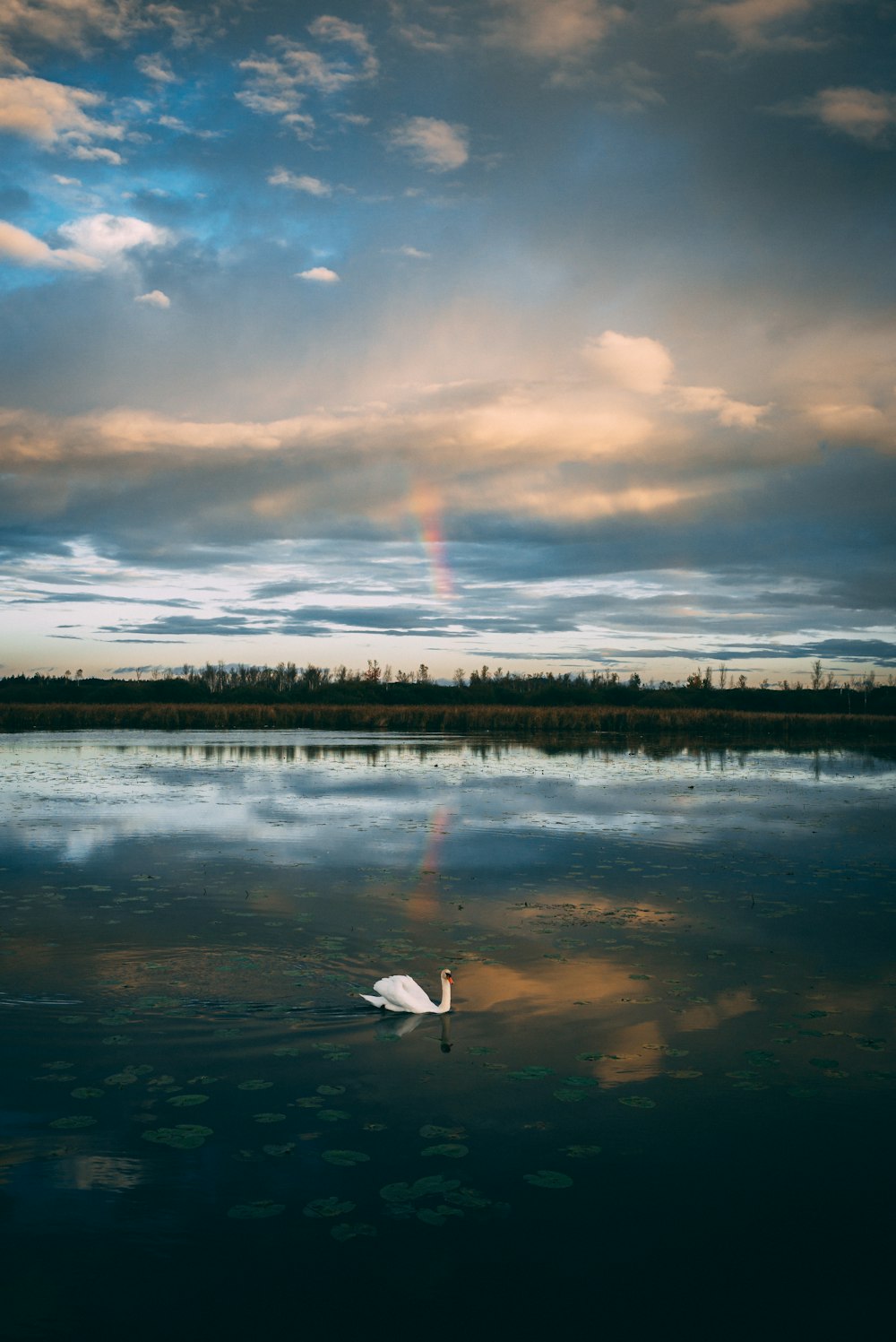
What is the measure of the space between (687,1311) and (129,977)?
6.83 metres

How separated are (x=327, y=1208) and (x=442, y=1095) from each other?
1.74 meters

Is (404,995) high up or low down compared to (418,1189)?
up

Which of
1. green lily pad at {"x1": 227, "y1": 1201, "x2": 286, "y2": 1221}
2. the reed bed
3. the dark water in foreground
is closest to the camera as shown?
the dark water in foreground

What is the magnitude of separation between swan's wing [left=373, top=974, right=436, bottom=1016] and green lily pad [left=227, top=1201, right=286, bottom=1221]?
3.14m

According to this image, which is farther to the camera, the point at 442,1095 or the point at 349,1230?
the point at 442,1095

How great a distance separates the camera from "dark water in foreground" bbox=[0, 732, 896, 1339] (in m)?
5.32

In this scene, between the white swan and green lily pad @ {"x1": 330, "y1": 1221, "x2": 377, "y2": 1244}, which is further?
the white swan

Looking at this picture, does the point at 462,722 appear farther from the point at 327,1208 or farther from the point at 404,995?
the point at 327,1208

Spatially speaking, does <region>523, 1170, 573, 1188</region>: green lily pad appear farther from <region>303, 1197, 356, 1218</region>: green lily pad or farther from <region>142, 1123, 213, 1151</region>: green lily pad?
<region>142, 1123, 213, 1151</region>: green lily pad

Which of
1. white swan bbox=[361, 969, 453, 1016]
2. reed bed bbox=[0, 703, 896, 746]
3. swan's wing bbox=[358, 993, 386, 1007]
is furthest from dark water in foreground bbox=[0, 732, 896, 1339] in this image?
reed bed bbox=[0, 703, 896, 746]

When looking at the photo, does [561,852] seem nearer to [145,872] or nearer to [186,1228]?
[145,872]

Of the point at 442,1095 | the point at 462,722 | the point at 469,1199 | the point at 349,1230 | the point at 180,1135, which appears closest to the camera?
the point at 349,1230

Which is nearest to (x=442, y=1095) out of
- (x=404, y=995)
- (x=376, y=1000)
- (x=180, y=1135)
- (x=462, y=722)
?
(x=404, y=995)

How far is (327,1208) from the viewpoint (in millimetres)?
5957
